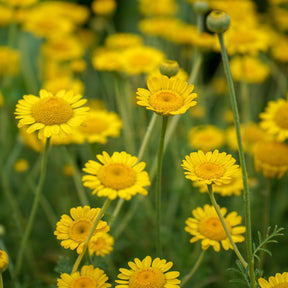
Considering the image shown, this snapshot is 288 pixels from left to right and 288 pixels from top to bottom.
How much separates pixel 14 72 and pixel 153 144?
1.20m

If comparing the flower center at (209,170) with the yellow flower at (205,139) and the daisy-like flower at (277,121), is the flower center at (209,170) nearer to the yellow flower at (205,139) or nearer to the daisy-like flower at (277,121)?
the daisy-like flower at (277,121)

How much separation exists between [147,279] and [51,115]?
60 centimetres

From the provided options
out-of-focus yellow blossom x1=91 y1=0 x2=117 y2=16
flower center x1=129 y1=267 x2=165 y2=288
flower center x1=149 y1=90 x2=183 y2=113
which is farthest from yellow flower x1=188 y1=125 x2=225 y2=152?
flower center x1=129 y1=267 x2=165 y2=288

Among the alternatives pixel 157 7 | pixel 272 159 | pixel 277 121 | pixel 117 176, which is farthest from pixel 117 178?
pixel 157 7

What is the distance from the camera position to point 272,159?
1761 millimetres

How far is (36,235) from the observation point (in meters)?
2.41

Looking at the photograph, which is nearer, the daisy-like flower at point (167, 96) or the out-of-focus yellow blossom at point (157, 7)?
the daisy-like flower at point (167, 96)

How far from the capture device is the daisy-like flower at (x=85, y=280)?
4.00 feet

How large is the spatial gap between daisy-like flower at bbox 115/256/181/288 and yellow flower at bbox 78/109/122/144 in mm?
760

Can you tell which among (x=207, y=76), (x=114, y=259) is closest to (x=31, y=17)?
(x=114, y=259)

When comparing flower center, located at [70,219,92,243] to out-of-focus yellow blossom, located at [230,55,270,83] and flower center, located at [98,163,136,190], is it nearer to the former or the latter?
flower center, located at [98,163,136,190]

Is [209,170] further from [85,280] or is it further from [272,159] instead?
[272,159]

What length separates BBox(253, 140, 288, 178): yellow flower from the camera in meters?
1.75

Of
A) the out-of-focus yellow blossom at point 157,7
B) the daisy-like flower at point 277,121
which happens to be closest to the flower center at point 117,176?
the daisy-like flower at point 277,121
